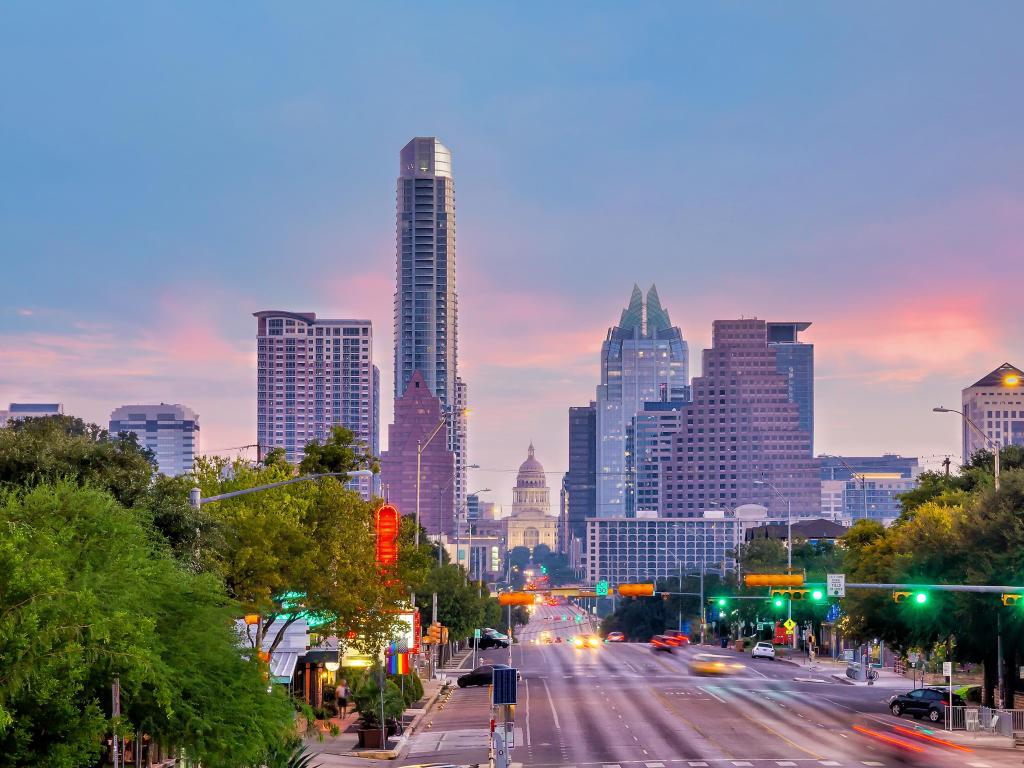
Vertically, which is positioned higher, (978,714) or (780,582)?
(780,582)

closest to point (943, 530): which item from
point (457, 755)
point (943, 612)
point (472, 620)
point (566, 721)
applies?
point (943, 612)

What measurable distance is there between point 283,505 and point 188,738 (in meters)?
22.2

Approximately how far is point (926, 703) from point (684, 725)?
42.1 feet

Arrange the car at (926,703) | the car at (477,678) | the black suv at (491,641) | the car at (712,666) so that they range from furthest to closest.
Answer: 1. the black suv at (491,641)
2. the car at (712,666)
3. the car at (477,678)
4. the car at (926,703)

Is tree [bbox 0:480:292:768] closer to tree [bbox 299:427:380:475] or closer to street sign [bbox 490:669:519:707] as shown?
street sign [bbox 490:669:519:707]

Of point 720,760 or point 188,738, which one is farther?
point 720,760

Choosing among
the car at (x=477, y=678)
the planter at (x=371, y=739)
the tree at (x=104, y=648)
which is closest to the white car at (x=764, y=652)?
the car at (x=477, y=678)

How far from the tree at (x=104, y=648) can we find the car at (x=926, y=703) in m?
41.5

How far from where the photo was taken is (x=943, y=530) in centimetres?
6562

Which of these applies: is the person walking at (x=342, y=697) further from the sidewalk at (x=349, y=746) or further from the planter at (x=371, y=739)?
the planter at (x=371, y=739)

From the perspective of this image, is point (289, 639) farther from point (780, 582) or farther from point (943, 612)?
point (943, 612)

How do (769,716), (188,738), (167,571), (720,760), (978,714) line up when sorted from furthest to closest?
(769,716) < (978,714) < (720,760) < (167,571) < (188,738)

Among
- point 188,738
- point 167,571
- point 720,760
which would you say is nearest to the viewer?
point 188,738

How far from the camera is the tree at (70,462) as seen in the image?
38.8 m
